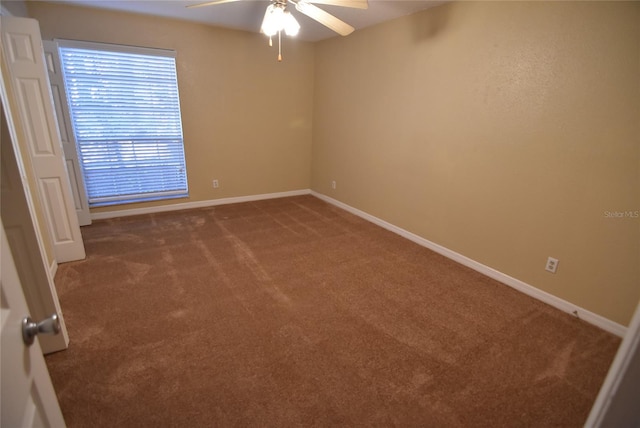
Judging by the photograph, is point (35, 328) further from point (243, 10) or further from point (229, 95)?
point (229, 95)

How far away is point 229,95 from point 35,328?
4.23 meters

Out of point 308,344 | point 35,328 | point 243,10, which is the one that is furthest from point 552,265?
point 243,10

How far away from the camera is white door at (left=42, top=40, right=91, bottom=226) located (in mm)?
3289

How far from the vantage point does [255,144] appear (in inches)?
190

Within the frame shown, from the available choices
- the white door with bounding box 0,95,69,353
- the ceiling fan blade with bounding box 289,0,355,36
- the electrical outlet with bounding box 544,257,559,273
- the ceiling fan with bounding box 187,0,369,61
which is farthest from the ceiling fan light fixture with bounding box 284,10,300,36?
the electrical outlet with bounding box 544,257,559,273

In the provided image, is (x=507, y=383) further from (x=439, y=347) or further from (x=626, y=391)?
(x=626, y=391)

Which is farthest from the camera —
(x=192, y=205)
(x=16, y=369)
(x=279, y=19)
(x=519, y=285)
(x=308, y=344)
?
(x=192, y=205)

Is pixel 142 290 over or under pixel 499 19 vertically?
under

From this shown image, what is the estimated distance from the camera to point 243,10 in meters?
3.30

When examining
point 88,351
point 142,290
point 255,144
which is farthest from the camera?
point 255,144

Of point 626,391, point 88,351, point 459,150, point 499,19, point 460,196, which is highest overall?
point 499,19

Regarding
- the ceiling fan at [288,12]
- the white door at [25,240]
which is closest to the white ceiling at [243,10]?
the ceiling fan at [288,12]

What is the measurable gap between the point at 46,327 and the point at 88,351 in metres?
1.50

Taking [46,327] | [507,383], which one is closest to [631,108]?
[507,383]
